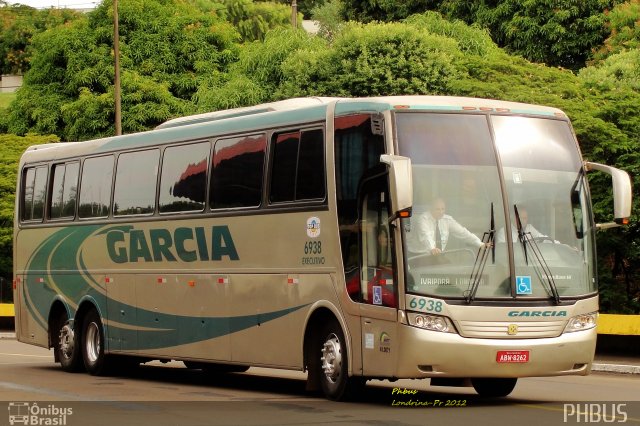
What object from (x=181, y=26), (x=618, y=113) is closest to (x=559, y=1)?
(x=181, y=26)

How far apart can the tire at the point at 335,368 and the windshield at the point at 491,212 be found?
5.23ft

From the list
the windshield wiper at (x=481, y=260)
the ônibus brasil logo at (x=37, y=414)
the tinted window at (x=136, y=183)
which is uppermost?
the tinted window at (x=136, y=183)

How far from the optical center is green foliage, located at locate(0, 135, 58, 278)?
4956 cm

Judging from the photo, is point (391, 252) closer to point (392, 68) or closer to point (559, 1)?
point (392, 68)

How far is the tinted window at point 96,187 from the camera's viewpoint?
2267 cm

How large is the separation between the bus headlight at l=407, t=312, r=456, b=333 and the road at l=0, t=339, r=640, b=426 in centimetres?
A: 89

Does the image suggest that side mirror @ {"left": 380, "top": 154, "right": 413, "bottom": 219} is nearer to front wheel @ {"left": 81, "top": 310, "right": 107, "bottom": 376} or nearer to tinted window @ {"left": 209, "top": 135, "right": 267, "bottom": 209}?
tinted window @ {"left": 209, "top": 135, "right": 267, "bottom": 209}

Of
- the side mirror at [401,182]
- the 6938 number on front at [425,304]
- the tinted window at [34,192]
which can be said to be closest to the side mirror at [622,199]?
the 6938 number on front at [425,304]

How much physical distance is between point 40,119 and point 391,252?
1961 inches

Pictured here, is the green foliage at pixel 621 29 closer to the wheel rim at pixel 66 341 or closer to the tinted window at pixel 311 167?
the wheel rim at pixel 66 341

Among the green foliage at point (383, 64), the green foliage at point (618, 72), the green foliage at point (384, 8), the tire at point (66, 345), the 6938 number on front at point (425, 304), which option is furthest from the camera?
the green foliage at point (384, 8)

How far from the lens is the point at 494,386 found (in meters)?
17.7

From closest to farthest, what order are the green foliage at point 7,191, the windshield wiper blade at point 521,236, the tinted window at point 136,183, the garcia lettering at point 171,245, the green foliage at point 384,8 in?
1. the windshield wiper blade at point 521,236
2. the garcia lettering at point 171,245
3. the tinted window at point 136,183
4. the green foliage at point 7,191
5. the green foliage at point 384,8

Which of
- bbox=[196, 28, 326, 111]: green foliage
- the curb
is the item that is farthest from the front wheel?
bbox=[196, 28, 326, 111]: green foliage
